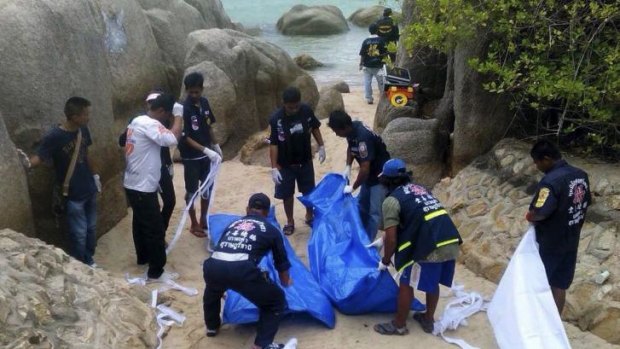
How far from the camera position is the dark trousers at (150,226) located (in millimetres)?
5828

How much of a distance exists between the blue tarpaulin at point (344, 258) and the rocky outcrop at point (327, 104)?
14.5 feet

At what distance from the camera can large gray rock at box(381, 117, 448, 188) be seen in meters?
7.86

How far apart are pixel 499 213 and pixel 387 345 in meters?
2.14

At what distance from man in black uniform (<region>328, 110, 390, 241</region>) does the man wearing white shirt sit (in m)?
1.55

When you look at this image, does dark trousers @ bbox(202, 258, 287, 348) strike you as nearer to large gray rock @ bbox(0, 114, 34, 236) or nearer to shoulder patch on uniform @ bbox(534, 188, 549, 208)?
large gray rock @ bbox(0, 114, 34, 236)

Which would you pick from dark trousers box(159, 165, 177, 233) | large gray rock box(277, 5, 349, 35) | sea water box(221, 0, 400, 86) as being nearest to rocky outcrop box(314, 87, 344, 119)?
sea water box(221, 0, 400, 86)

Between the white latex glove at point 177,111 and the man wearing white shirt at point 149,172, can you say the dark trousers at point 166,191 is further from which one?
the white latex glove at point 177,111

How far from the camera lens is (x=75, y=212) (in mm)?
5742

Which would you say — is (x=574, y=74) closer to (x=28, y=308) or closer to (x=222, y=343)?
(x=222, y=343)

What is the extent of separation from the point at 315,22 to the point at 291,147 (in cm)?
1920

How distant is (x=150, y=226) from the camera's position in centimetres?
589

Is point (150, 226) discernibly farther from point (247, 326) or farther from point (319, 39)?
point (319, 39)

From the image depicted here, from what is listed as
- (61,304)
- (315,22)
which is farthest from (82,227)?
(315,22)

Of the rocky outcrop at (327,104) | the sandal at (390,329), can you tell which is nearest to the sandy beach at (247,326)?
the sandal at (390,329)
